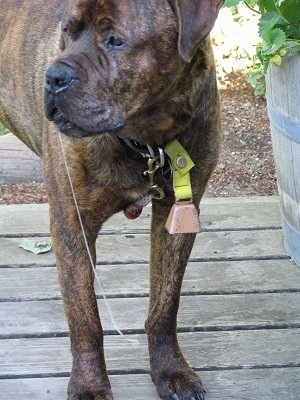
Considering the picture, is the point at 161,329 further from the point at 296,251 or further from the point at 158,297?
the point at 296,251

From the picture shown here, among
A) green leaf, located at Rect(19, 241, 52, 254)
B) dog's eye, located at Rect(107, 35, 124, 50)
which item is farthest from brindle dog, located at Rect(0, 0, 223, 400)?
green leaf, located at Rect(19, 241, 52, 254)

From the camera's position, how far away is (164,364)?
3.11 metres

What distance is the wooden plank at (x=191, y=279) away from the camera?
3645mm

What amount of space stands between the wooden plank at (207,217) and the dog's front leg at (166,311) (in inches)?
39.5

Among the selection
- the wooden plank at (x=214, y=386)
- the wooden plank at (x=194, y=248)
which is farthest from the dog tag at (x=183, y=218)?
the wooden plank at (x=194, y=248)

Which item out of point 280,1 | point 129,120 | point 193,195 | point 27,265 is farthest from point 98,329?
point 280,1

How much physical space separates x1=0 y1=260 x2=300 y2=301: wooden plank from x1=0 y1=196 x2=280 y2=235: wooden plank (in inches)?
13.1

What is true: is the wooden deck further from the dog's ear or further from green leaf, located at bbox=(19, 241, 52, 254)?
the dog's ear

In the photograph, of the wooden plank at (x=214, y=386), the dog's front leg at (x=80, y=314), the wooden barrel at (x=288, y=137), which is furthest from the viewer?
the wooden barrel at (x=288, y=137)

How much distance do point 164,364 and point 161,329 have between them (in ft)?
0.37

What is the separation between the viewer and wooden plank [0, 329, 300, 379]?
318 centimetres

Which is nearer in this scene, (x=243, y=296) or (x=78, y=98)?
(x=78, y=98)

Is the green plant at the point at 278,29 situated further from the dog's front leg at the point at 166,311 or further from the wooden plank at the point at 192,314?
the wooden plank at the point at 192,314

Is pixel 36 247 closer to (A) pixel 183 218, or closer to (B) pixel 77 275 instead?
(B) pixel 77 275
